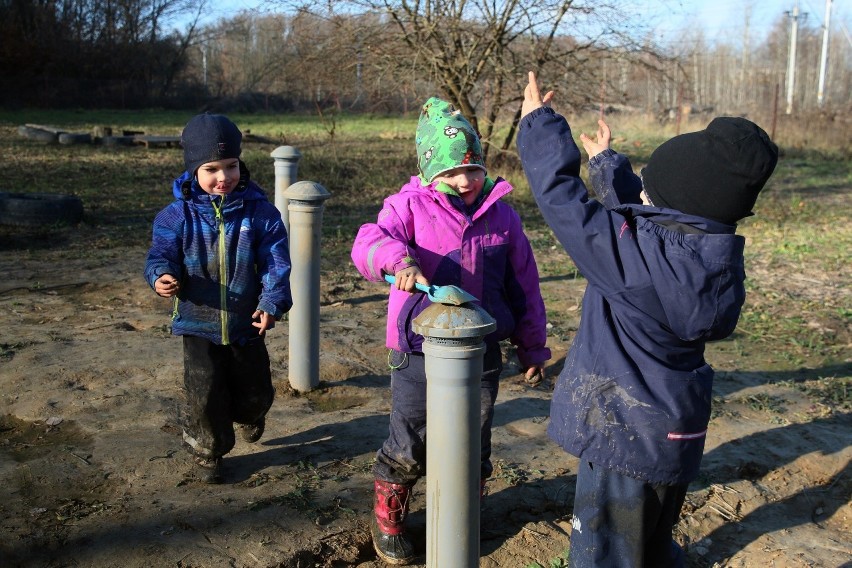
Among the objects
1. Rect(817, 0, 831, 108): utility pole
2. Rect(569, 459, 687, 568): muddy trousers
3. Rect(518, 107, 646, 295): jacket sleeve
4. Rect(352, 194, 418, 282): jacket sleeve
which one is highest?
Rect(817, 0, 831, 108): utility pole

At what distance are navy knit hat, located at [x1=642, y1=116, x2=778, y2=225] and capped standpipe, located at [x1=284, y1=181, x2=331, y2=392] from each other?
252 cm

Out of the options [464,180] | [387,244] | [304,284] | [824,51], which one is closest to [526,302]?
[464,180]

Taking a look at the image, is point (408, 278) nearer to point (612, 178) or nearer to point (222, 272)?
point (612, 178)

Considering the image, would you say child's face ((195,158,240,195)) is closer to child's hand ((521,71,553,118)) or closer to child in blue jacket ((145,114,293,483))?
child in blue jacket ((145,114,293,483))

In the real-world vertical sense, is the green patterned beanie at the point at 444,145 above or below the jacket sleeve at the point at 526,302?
above

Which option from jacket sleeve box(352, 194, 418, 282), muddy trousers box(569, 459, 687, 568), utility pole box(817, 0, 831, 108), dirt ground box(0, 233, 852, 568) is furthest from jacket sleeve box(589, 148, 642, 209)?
utility pole box(817, 0, 831, 108)

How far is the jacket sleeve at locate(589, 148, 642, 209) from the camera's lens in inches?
99.7

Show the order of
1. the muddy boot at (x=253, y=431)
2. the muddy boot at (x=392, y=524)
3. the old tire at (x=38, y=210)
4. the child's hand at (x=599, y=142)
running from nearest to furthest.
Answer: the child's hand at (x=599, y=142) → the muddy boot at (x=392, y=524) → the muddy boot at (x=253, y=431) → the old tire at (x=38, y=210)

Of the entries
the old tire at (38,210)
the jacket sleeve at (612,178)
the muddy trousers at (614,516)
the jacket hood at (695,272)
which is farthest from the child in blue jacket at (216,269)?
the old tire at (38,210)

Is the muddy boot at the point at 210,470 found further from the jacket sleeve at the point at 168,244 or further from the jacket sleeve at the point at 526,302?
the jacket sleeve at the point at 526,302

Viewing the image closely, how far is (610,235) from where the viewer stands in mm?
2166

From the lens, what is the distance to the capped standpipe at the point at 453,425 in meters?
2.13

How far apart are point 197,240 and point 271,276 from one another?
312 millimetres

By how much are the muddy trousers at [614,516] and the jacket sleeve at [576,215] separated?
539 mm
